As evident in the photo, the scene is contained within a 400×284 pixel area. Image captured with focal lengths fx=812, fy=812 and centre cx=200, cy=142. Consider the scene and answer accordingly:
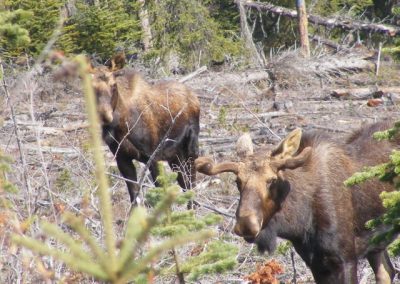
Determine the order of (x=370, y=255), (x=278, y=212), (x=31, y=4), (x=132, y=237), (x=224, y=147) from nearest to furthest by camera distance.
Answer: (x=132, y=237), (x=278, y=212), (x=370, y=255), (x=224, y=147), (x=31, y=4)

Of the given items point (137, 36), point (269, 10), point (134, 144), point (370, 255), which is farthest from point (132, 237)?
point (269, 10)

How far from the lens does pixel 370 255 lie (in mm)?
7273

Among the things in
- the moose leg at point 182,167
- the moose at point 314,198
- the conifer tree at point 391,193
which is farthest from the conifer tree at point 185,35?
the conifer tree at point 391,193

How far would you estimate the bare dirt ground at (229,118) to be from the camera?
9.20 metres

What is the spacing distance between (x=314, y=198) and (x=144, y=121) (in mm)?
5193

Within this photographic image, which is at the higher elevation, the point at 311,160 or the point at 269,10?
the point at 311,160

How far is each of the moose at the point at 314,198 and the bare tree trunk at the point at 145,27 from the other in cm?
1660

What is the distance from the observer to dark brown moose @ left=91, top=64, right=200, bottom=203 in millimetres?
10680

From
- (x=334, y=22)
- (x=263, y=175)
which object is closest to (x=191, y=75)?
(x=334, y=22)

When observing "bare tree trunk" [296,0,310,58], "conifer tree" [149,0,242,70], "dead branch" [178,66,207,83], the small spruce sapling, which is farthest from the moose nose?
"bare tree trunk" [296,0,310,58]

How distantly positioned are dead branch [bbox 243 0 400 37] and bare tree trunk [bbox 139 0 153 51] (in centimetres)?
460

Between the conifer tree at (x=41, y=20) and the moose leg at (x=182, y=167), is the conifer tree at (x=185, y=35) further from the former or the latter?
the moose leg at (x=182, y=167)

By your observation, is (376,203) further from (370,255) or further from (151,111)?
(151,111)

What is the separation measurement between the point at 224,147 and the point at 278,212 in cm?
684
